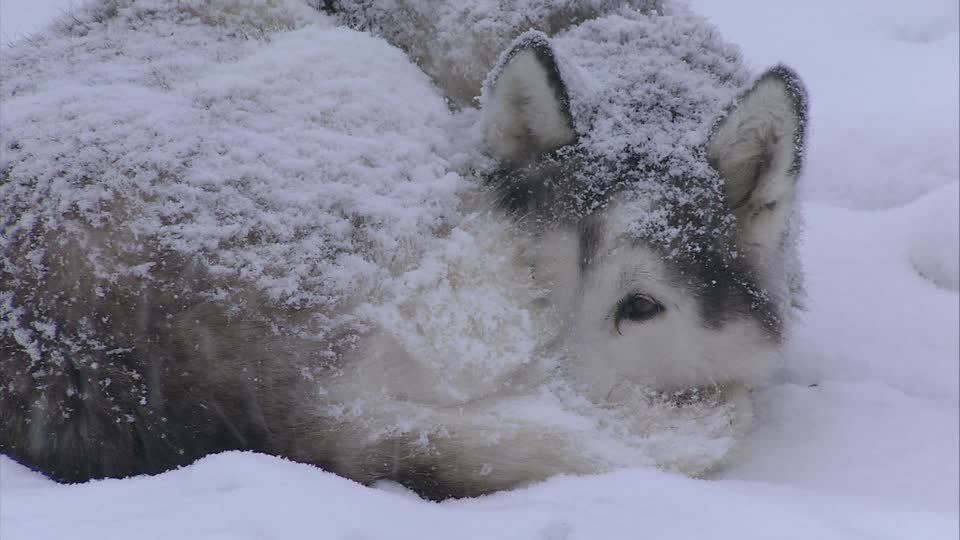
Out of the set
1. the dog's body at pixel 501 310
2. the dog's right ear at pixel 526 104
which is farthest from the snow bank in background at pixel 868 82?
the dog's right ear at pixel 526 104

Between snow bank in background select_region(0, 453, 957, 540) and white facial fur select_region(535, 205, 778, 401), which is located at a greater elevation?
white facial fur select_region(535, 205, 778, 401)

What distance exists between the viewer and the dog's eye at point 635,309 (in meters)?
1.98

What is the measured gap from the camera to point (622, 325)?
2.00 meters

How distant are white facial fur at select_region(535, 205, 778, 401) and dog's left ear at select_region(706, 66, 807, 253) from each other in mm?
270

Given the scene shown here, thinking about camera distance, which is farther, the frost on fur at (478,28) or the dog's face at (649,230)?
the frost on fur at (478,28)

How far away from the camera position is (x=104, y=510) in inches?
47.6

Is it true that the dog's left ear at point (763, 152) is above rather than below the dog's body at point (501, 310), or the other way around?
above

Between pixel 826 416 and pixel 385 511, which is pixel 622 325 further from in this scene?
pixel 385 511

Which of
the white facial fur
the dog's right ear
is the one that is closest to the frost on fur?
the dog's right ear

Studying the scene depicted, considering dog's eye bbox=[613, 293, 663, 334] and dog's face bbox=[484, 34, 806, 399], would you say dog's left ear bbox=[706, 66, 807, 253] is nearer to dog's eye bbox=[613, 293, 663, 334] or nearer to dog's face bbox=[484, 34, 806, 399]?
dog's face bbox=[484, 34, 806, 399]

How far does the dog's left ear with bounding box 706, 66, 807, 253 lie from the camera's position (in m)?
1.84

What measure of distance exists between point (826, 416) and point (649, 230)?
2.51 feet

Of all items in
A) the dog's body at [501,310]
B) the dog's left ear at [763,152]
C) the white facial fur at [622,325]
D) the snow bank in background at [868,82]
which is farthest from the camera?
the snow bank in background at [868,82]

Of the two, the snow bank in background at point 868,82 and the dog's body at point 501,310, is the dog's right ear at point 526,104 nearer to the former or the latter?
the dog's body at point 501,310
